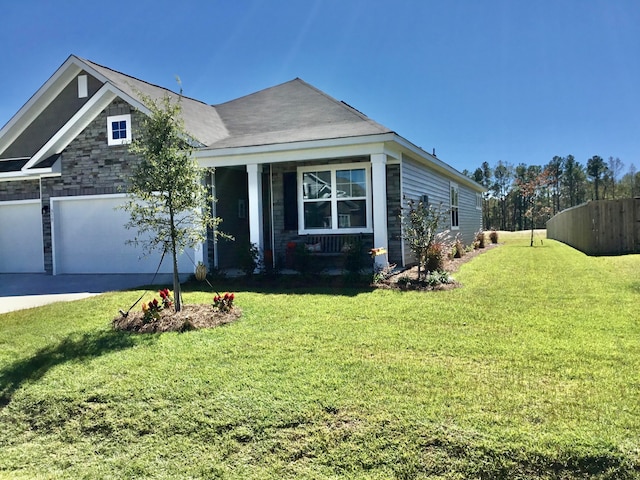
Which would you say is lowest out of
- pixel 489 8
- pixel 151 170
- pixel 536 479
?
pixel 536 479

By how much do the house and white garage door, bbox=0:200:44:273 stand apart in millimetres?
34

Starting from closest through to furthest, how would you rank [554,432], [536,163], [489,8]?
[554,432], [489,8], [536,163]

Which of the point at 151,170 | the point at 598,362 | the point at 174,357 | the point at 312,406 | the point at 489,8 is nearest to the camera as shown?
the point at 312,406

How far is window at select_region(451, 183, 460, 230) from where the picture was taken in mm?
17797

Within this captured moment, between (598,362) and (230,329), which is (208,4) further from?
(598,362)

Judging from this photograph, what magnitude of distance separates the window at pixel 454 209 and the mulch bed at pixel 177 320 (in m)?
13.0

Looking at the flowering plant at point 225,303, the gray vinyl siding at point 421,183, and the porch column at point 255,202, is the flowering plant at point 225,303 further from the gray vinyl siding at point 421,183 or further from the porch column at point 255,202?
the gray vinyl siding at point 421,183

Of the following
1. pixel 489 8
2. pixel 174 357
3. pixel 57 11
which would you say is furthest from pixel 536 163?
pixel 174 357

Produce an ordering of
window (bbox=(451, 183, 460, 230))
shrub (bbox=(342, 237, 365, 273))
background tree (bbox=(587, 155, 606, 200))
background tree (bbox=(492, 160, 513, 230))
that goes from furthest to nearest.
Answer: background tree (bbox=(492, 160, 513, 230)) < background tree (bbox=(587, 155, 606, 200)) < window (bbox=(451, 183, 460, 230)) < shrub (bbox=(342, 237, 365, 273))

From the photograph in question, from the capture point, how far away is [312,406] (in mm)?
3486

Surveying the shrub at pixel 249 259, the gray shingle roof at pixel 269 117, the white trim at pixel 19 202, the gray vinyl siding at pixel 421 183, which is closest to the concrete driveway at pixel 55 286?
the shrub at pixel 249 259

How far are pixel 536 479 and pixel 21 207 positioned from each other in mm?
14621

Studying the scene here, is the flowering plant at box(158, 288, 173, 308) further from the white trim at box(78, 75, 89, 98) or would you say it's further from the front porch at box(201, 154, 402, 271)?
the white trim at box(78, 75, 89, 98)

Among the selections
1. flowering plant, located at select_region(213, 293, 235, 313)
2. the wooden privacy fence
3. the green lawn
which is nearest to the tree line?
Answer: the wooden privacy fence
